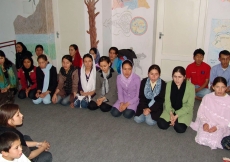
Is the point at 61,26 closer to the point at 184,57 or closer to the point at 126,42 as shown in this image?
the point at 126,42

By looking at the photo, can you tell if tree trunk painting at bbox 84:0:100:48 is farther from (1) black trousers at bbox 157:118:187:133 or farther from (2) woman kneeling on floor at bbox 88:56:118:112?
(1) black trousers at bbox 157:118:187:133

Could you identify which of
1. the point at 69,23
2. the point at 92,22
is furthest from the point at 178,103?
the point at 69,23

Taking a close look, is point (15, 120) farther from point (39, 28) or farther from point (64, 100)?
point (39, 28)

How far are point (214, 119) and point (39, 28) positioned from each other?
4.35 meters

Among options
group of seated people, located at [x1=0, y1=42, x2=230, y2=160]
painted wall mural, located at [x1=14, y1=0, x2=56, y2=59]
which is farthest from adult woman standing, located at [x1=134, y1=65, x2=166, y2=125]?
painted wall mural, located at [x1=14, y1=0, x2=56, y2=59]

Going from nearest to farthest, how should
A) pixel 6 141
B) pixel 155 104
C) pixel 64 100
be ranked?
1. pixel 6 141
2. pixel 155 104
3. pixel 64 100

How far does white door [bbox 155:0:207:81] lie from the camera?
14.5 feet

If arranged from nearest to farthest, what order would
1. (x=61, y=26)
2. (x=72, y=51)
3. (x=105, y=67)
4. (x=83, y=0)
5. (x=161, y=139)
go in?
1. (x=161, y=139)
2. (x=105, y=67)
3. (x=72, y=51)
4. (x=83, y=0)
5. (x=61, y=26)

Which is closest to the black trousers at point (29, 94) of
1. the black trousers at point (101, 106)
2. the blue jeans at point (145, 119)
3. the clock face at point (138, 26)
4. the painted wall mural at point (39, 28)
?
the black trousers at point (101, 106)

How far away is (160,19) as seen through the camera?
4.73 metres

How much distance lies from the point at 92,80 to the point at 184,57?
6.85ft

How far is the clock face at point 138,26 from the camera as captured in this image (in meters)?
4.73

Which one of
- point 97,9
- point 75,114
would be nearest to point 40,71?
point 75,114

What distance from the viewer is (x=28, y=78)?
4.13 metres
